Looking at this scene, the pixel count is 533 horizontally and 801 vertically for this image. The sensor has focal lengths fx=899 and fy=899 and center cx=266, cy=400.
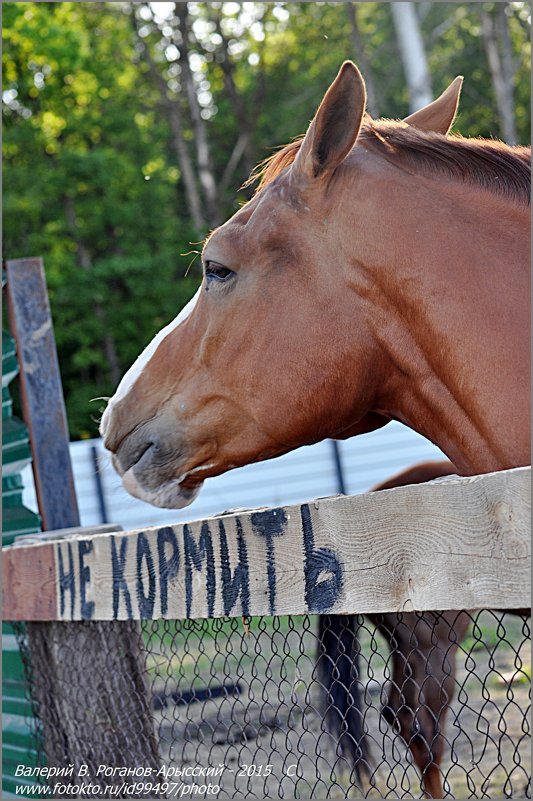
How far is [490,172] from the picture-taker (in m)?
2.11

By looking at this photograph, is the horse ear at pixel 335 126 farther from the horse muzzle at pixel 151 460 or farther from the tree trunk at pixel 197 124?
the tree trunk at pixel 197 124

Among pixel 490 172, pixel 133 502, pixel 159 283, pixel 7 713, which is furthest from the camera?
pixel 159 283

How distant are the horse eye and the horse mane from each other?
458mm

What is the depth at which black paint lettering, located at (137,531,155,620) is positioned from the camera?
225 cm

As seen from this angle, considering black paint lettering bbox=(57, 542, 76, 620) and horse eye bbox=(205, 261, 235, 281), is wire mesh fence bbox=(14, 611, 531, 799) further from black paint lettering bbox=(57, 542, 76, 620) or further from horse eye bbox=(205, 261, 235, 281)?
horse eye bbox=(205, 261, 235, 281)

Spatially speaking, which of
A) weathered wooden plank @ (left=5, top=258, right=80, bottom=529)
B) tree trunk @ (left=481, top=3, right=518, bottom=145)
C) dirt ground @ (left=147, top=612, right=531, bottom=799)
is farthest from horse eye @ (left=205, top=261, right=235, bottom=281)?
tree trunk @ (left=481, top=3, right=518, bottom=145)

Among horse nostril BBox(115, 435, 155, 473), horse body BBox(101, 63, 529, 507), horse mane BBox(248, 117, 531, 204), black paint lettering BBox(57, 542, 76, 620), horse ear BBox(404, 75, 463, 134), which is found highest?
horse ear BBox(404, 75, 463, 134)

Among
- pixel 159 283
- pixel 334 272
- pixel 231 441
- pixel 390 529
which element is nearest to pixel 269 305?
pixel 334 272

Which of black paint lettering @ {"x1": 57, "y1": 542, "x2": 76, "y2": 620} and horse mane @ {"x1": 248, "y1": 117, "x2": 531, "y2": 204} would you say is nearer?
horse mane @ {"x1": 248, "y1": 117, "x2": 531, "y2": 204}

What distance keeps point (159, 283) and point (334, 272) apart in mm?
14348

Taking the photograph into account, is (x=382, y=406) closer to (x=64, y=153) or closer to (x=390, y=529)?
(x=390, y=529)

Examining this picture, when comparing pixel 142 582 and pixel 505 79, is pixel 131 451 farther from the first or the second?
pixel 505 79

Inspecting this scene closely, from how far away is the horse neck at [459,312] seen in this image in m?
1.97

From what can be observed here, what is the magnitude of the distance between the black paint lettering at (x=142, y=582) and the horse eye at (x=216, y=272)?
2.22 feet
